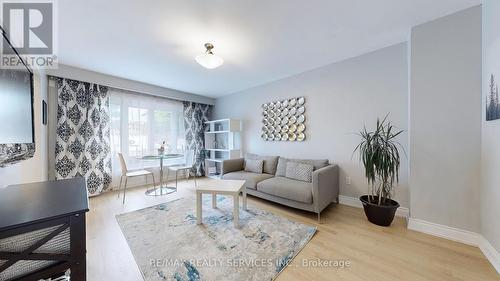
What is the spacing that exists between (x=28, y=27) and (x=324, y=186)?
3.84 m

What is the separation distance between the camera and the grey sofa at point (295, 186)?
91.6 inches

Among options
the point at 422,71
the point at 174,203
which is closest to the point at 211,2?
the point at 422,71

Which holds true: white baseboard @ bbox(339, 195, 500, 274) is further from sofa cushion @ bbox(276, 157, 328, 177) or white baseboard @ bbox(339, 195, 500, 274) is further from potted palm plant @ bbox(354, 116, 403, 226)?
sofa cushion @ bbox(276, 157, 328, 177)

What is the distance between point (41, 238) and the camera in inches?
33.7

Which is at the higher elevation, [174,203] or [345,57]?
[345,57]

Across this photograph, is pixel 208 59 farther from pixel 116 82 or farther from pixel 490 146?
pixel 490 146

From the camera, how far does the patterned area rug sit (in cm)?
147

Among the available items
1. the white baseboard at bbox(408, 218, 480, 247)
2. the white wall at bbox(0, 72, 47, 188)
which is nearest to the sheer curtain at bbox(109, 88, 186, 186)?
the white wall at bbox(0, 72, 47, 188)

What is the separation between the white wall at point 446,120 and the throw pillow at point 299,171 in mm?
1213

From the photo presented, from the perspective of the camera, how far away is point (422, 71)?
202 cm

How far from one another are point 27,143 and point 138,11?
1505 millimetres

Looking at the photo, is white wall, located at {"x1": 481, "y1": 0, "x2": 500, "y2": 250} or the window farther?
the window

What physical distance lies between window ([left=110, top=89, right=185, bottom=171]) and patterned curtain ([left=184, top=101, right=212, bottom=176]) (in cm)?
15

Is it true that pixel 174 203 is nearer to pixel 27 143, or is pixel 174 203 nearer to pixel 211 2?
pixel 27 143
